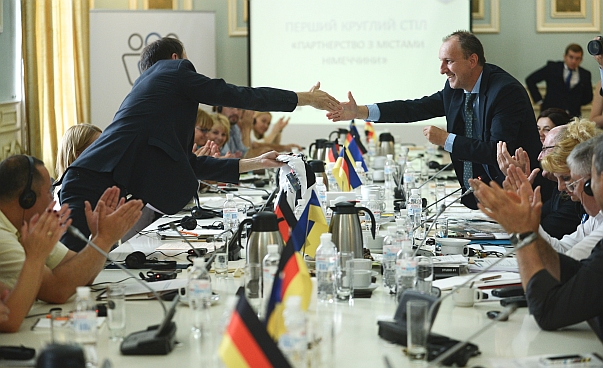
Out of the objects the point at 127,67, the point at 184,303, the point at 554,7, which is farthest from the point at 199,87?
the point at 554,7

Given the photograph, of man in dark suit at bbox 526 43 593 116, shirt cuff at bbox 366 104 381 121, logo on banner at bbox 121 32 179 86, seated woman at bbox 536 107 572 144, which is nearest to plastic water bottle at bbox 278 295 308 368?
shirt cuff at bbox 366 104 381 121

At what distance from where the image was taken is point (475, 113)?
13.8 feet

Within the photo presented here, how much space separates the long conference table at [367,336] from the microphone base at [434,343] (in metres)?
0.02

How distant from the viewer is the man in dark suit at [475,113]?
3908 mm

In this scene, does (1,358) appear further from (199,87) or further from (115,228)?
(199,87)

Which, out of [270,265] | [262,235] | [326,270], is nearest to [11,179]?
[262,235]

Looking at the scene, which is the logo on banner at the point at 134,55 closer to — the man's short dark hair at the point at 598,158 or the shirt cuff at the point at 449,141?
the shirt cuff at the point at 449,141

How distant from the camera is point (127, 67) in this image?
8.11 meters

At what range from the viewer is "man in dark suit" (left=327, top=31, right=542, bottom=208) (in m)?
3.91

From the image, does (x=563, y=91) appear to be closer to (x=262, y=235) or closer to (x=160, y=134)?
(x=160, y=134)

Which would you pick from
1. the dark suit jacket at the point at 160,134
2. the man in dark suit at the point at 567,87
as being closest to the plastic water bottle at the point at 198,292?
the dark suit jacket at the point at 160,134

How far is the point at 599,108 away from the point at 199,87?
5.58m

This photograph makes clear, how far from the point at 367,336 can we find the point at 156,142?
165 cm

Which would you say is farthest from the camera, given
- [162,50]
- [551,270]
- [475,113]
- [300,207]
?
[475,113]
